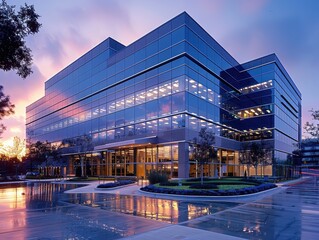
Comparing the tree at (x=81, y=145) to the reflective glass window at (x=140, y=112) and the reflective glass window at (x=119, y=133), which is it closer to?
the reflective glass window at (x=119, y=133)

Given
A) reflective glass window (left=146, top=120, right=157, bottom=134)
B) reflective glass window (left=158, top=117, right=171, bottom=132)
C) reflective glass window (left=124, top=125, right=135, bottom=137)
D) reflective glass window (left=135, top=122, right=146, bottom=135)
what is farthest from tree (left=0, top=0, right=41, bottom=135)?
reflective glass window (left=124, top=125, right=135, bottom=137)

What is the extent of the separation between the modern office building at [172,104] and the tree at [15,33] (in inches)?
1266

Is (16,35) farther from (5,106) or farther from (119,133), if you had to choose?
(119,133)

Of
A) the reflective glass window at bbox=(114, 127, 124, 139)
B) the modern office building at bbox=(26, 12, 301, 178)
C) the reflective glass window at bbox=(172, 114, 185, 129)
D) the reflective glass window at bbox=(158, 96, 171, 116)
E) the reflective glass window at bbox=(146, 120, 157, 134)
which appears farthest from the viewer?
the reflective glass window at bbox=(114, 127, 124, 139)

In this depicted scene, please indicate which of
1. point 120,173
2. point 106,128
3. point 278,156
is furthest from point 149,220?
point 278,156

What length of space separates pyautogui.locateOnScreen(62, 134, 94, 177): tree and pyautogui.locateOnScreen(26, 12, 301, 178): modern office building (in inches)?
33.4

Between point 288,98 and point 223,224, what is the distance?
204 feet

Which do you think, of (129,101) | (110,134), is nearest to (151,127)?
(129,101)

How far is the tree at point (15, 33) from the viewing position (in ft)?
20.6

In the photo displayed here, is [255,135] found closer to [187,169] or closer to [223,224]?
[187,169]

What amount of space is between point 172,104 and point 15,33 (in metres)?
34.3

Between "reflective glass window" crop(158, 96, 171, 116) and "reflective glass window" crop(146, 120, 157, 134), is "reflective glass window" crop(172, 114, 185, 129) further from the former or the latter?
"reflective glass window" crop(146, 120, 157, 134)

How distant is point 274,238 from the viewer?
8.92m

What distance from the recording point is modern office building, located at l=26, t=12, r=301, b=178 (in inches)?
1577
